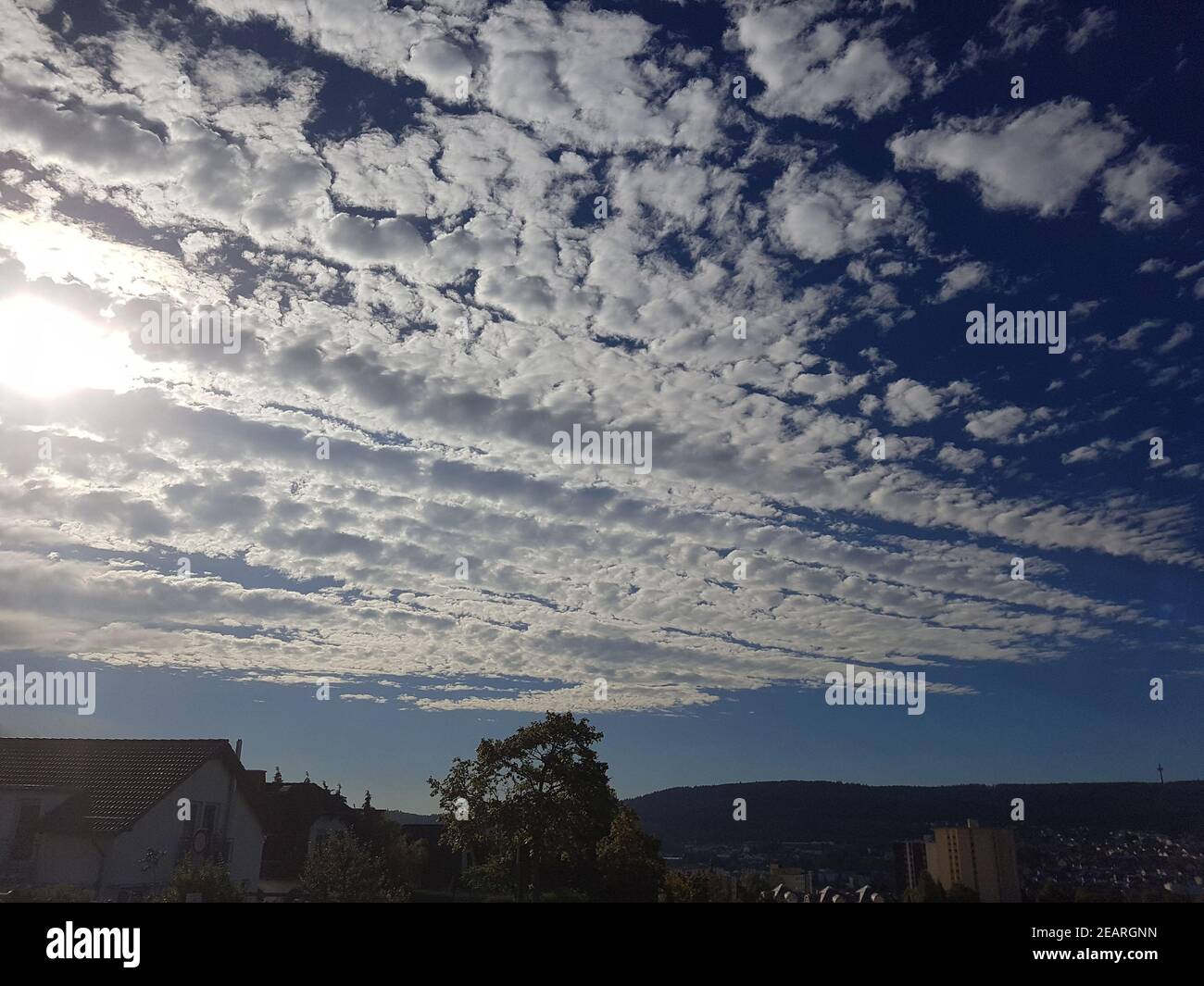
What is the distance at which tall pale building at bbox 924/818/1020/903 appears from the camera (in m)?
16.3

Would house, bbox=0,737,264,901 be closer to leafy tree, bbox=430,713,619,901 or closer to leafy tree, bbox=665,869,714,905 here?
leafy tree, bbox=430,713,619,901

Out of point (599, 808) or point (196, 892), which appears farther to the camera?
point (599, 808)

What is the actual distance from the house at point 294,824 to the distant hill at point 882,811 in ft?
60.2

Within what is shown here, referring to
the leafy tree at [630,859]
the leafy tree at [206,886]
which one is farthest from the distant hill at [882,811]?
the leafy tree at [206,886]

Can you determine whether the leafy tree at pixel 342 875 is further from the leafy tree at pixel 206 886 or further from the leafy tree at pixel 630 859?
the leafy tree at pixel 630 859

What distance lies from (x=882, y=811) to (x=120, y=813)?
3622 centimetres

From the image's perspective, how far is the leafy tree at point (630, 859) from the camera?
2808cm

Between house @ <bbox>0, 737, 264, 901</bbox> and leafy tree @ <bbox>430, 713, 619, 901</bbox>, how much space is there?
853 cm

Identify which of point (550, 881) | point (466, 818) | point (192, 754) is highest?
point (192, 754)

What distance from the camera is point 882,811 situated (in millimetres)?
45406
